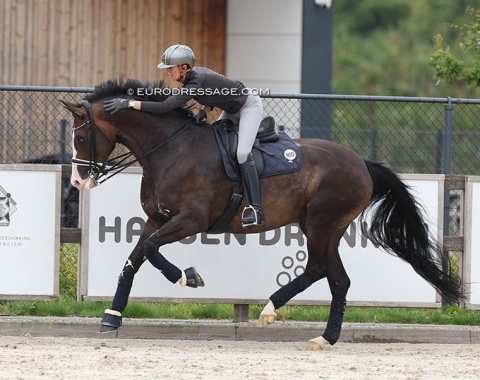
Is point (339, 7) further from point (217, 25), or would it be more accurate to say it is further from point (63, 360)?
point (63, 360)

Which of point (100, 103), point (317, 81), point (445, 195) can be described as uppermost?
point (317, 81)

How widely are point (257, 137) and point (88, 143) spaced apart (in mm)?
1537

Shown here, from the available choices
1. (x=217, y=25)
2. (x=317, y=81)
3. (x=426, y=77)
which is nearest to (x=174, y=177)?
(x=317, y=81)

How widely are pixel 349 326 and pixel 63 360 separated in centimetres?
333

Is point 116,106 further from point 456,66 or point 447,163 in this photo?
point 456,66

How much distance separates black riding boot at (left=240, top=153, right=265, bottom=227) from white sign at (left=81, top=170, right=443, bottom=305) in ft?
3.49

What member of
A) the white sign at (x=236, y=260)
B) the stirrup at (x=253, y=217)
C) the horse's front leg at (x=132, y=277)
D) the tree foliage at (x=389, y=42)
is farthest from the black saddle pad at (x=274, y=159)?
the tree foliage at (x=389, y=42)

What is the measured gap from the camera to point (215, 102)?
30.9 ft

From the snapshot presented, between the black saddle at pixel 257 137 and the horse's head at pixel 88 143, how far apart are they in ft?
3.40

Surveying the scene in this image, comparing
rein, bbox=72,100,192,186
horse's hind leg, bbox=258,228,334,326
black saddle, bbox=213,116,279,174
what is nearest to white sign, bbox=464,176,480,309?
horse's hind leg, bbox=258,228,334,326

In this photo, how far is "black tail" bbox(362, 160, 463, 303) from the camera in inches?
395

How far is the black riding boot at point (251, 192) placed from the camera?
9336mm

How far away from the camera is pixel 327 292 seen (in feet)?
34.4

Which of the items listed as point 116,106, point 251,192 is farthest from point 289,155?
point 116,106
